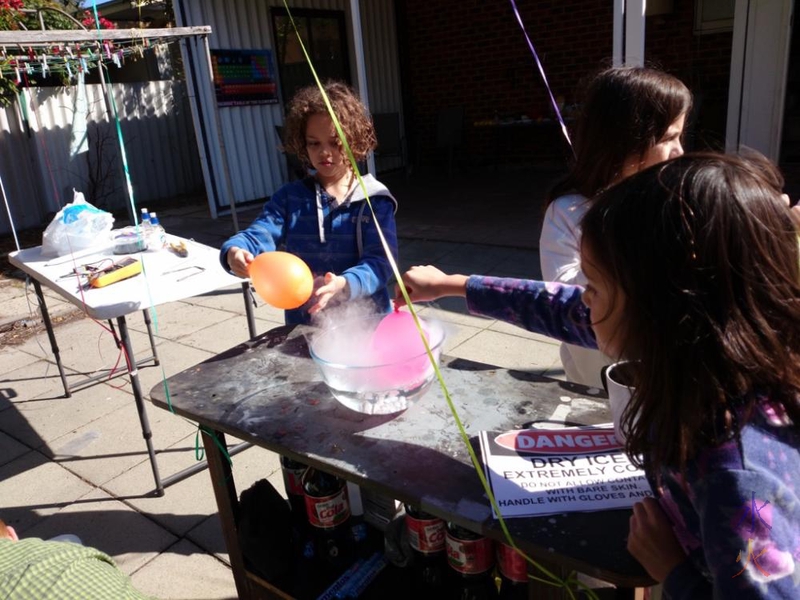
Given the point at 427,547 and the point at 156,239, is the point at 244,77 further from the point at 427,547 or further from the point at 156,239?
the point at 427,547

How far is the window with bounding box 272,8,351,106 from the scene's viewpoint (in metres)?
8.80

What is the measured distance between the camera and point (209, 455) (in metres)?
1.79

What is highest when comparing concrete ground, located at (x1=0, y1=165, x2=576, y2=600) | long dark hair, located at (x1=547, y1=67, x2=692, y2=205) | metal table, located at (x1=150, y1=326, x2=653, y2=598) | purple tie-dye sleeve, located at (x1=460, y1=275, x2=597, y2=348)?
long dark hair, located at (x1=547, y1=67, x2=692, y2=205)

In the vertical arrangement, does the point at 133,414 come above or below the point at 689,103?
below

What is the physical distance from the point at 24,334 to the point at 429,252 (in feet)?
11.6

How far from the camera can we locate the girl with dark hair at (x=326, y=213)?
222cm

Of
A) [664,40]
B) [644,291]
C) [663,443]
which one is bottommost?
[663,443]

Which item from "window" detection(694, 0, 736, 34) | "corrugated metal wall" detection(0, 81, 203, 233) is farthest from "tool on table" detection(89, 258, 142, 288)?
"window" detection(694, 0, 736, 34)

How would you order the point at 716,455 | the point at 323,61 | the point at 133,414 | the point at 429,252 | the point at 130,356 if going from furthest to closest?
the point at 323,61
the point at 429,252
the point at 133,414
the point at 130,356
the point at 716,455

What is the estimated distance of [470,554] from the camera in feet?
4.85

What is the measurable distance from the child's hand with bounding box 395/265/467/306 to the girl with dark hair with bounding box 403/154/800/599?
66 cm

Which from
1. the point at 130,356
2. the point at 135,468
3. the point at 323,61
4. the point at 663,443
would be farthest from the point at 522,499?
the point at 323,61

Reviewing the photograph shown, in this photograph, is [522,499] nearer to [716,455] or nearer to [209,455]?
[716,455]

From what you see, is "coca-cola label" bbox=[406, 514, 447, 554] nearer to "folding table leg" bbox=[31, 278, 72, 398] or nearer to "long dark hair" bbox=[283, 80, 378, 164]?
"long dark hair" bbox=[283, 80, 378, 164]
